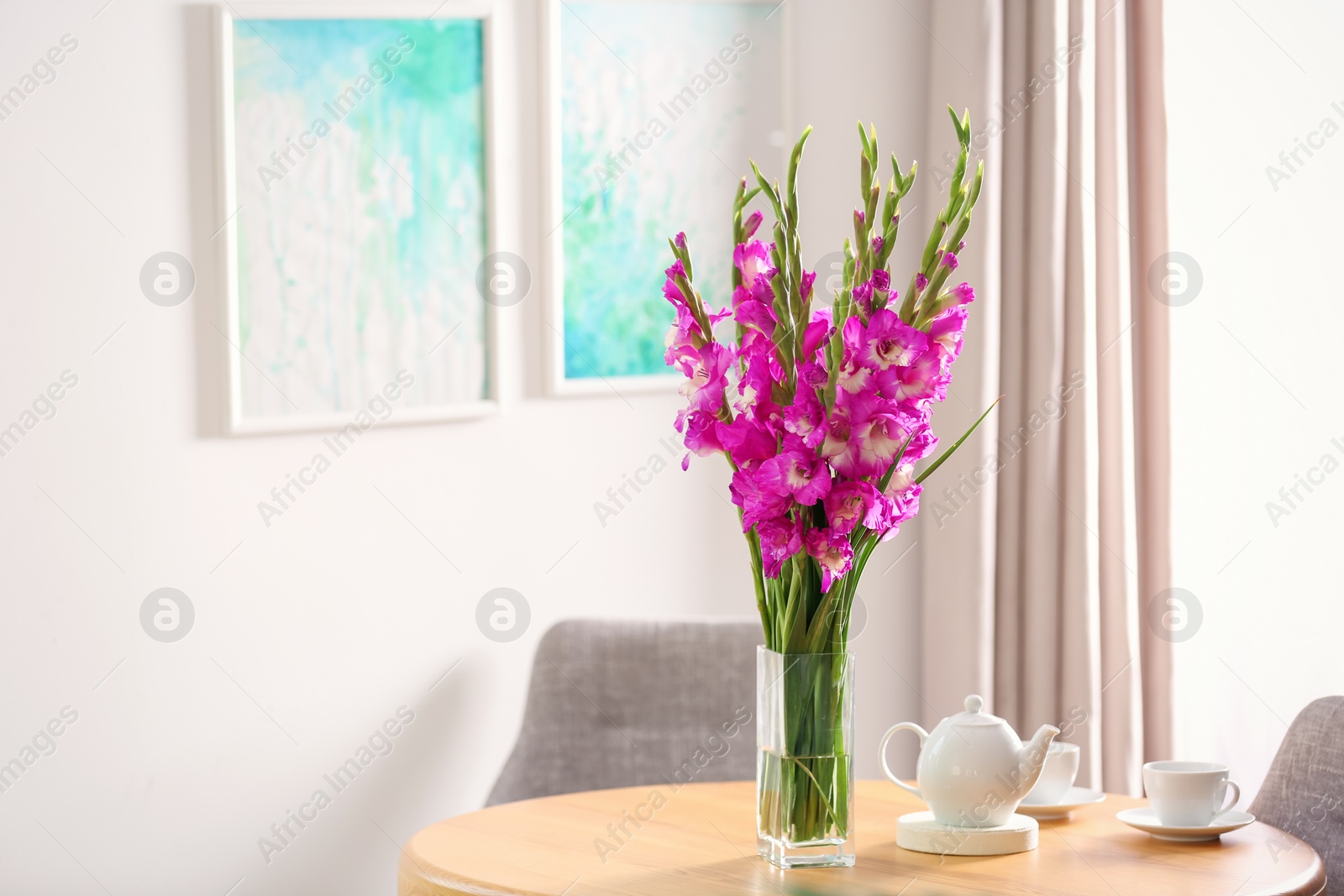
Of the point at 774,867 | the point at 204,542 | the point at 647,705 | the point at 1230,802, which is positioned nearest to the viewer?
the point at 774,867

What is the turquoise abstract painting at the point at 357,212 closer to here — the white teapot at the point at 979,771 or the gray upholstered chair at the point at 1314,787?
the white teapot at the point at 979,771

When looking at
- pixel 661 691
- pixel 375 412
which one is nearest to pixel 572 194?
pixel 375 412

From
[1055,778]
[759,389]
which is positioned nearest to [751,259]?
[759,389]

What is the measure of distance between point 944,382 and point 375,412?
1.37 metres

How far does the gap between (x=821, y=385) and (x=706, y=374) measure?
13 cm

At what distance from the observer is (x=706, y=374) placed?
144cm

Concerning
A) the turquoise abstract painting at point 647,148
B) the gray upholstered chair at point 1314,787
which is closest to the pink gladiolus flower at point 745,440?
the gray upholstered chair at point 1314,787

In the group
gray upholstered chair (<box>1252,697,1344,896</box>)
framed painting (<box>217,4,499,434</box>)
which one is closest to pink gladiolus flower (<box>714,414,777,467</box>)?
gray upholstered chair (<box>1252,697,1344,896</box>)

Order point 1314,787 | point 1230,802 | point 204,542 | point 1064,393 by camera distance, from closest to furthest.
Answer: point 1230,802, point 1314,787, point 204,542, point 1064,393

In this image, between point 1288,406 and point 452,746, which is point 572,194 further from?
point 1288,406

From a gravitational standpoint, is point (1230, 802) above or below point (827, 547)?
below

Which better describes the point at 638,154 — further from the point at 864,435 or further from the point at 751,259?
the point at 864,435

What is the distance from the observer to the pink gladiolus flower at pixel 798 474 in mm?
1412

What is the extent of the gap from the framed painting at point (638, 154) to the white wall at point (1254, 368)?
3.02ft
